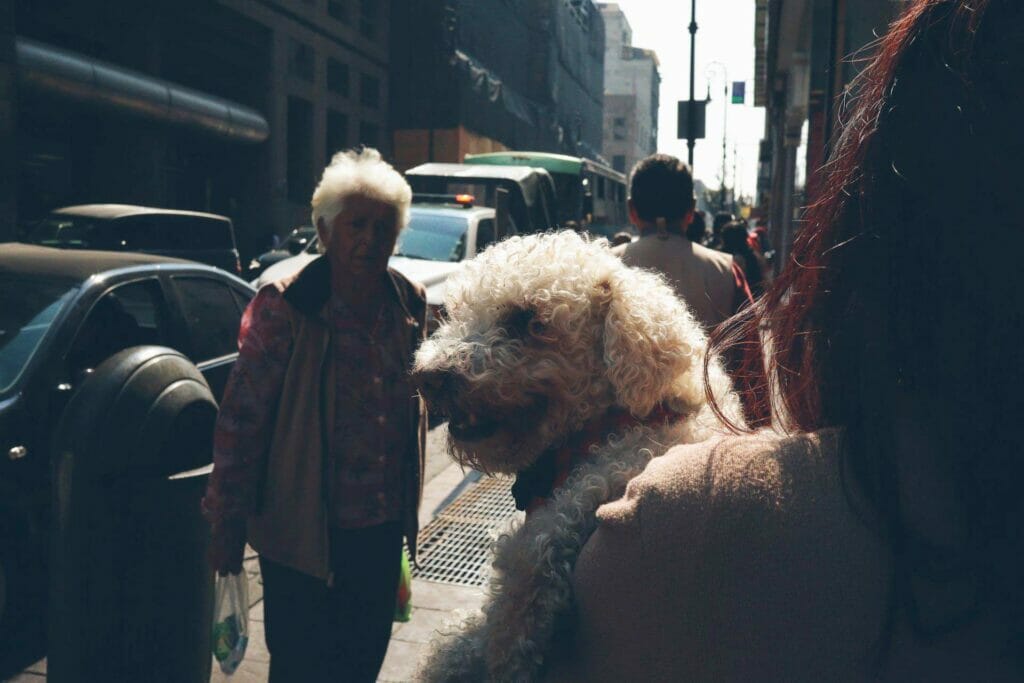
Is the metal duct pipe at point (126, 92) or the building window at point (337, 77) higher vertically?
the building window at point (337, 77)

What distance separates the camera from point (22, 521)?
4.01m

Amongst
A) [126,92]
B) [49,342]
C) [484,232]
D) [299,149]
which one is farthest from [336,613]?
[299,149]

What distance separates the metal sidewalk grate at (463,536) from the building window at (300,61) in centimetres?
2663

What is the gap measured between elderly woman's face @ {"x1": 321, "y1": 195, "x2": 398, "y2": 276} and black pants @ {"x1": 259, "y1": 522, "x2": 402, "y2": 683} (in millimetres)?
875

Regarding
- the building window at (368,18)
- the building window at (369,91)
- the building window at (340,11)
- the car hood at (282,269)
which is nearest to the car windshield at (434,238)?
the car hood at (282,269)

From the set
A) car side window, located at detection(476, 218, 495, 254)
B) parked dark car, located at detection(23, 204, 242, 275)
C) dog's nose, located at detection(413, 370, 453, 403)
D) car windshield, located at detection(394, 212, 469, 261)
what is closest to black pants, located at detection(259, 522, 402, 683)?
dog's nose, located at detection(413, 370, 453, 403)

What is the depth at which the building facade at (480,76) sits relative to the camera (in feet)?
126

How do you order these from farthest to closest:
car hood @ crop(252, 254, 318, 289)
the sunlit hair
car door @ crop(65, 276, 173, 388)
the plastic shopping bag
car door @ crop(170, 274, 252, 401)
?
car hood @ crop(252, 254, 318, 289)
car door @ crop(170, 274, 252, 401)
car door @ crop(65, 276, 173, 388)
the plastic shopping bag
the sunlit hair

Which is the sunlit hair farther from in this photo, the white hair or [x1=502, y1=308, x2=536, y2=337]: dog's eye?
the white hair

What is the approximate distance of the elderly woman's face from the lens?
10.3 feet

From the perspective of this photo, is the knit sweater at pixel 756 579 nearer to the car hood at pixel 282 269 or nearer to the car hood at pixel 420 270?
the car hood at pixel 420 270

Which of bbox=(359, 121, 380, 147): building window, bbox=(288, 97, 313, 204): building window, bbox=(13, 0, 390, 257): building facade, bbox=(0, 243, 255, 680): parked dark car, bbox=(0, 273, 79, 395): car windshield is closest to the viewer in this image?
bbox=(0, 243, 255, 680): parked dark car

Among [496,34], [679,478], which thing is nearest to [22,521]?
[679,478]

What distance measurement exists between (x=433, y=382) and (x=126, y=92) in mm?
21754
